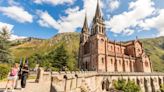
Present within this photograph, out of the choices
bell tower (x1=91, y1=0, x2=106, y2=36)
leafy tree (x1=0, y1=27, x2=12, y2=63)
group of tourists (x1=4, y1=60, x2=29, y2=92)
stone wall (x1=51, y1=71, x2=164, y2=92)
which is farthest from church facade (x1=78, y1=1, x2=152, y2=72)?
group of tourists (x1=4, y1=60, x2=29, y2=92)

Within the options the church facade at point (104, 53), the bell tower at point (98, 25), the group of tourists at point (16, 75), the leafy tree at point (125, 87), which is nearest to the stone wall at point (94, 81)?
the leafy tree at point (125, 87)

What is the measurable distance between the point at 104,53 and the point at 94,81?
1660 cm

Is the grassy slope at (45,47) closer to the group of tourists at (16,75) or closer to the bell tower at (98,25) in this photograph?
the bell tower at (98,25)

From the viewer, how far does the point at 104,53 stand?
49.4m

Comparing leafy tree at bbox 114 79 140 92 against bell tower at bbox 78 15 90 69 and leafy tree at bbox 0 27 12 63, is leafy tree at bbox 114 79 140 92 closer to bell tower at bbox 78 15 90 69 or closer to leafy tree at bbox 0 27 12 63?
bell tower at bbox 78 15 90 69

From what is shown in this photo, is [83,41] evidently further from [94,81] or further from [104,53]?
[94,81]

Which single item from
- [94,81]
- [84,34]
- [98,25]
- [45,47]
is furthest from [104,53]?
[45,47]

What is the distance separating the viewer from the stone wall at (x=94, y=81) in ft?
62.8

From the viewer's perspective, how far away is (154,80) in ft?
179

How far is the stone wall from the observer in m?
19.1

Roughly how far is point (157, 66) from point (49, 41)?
122633mm

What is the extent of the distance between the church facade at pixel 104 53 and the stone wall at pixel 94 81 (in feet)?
21.0

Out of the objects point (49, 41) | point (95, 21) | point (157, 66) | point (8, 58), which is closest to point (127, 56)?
point (95, 21)

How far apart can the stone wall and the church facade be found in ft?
21.0
